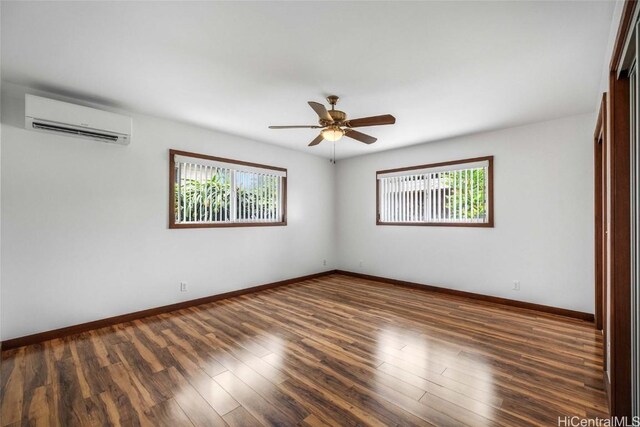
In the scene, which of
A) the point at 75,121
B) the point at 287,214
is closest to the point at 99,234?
the point at 75,121

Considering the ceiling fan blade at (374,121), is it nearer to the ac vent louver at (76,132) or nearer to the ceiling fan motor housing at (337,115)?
the ceiling fan motor housing at (337,115)

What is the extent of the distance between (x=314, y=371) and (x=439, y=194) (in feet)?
11.9

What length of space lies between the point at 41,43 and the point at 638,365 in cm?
419

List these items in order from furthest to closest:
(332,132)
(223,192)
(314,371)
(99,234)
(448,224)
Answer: (448,224) → (223,192) → (99,234) → (332,132) → (314,371)

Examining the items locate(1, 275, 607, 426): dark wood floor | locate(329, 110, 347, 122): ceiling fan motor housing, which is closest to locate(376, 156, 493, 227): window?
locate(1, 275, 607, 426): dark wood floor

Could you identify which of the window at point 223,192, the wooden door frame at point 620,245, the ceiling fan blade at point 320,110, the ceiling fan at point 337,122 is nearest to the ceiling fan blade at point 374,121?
the ceiling fan at point 337,122

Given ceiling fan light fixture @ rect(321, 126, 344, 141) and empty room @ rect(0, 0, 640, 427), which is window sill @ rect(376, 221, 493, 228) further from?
ceiling fan light fixture @ rect(321, 126, 344, 141)

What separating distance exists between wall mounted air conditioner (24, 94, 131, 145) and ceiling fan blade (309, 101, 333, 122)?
2.22m

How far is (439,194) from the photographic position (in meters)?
4.73

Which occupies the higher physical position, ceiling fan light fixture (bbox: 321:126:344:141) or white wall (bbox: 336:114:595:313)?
ceiling fan light fixture (bbox: 321:126:344:141)

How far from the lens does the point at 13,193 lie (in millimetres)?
2717

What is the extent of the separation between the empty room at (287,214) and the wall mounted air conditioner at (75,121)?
0.06ft

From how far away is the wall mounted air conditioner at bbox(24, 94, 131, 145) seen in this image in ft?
8.76

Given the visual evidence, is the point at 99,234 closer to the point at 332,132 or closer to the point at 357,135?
the point at 332,132
